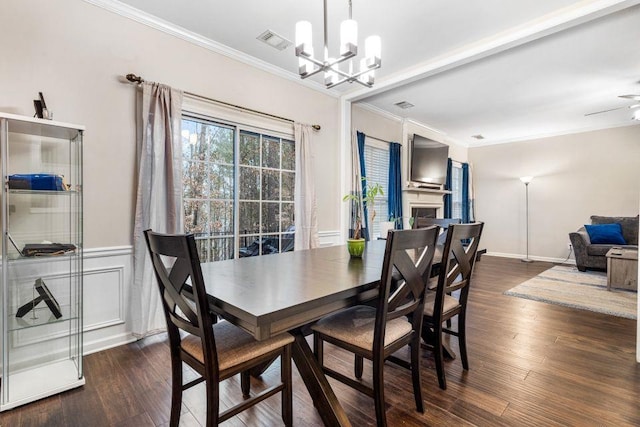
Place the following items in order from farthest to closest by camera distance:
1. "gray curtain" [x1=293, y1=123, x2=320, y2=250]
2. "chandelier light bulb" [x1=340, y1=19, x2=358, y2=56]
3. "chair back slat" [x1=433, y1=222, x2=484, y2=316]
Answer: "gray curtain" [x1=293, y1=123, x2=320, y2=250] → "chandelier light bulb" [x1=340, y1=19, x2=358, y2=56] → "chair back slat" [x1=433, y1=222, x2=484, y2=316]

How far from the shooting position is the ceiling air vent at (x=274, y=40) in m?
2.92

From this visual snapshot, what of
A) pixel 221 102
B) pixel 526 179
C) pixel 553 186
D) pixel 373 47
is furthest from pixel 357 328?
pixel 553 186

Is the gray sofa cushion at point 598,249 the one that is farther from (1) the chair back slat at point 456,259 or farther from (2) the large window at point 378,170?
(1) the chair back slat at point 456,259

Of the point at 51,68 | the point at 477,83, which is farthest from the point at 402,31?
the point at 51,68

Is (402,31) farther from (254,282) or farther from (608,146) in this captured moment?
(608,146)

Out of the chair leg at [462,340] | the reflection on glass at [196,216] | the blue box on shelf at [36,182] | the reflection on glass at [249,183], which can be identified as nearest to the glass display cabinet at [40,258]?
the blue box on shelf at [36,182]

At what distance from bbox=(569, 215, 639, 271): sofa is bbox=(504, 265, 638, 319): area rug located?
0.16 meters

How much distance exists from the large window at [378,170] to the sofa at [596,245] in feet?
11.0

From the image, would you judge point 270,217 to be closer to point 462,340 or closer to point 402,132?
point 462,340

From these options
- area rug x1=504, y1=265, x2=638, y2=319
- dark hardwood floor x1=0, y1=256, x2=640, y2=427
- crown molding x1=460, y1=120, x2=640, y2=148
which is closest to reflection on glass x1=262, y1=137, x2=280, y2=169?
dark hardwood floor x1=0, y1=256, x2=640, y2=427

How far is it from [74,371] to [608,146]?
8.64m

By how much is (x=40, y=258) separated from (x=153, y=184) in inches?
35.5

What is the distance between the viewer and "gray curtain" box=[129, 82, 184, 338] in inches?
99.9

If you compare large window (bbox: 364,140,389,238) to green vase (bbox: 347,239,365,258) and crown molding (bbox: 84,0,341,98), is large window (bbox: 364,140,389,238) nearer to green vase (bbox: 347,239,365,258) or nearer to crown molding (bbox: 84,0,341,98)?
crown molding (bbox: 84,0,341,98)
